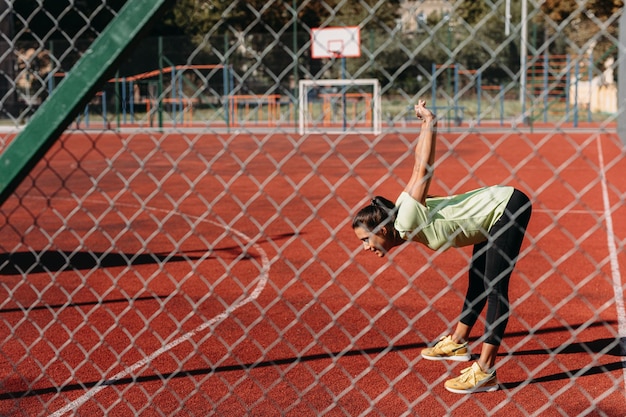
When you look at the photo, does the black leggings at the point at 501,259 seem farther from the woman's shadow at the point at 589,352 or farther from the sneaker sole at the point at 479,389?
the woman's shadow at the point at 589,352

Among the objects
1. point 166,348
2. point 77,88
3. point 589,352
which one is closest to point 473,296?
point 589,352

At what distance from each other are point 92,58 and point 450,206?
7.40ft

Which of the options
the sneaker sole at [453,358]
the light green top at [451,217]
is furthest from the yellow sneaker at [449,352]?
the light green top at [451,217]

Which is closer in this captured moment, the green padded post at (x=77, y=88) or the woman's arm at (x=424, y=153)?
the green padded post at (x=77, y=88)

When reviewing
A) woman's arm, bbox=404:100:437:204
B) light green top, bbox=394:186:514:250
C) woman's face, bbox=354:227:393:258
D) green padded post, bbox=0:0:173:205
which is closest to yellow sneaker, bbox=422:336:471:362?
light green top, bbox=394:186:514:250

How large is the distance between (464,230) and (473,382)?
3.17 ft

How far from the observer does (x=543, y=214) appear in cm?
1097

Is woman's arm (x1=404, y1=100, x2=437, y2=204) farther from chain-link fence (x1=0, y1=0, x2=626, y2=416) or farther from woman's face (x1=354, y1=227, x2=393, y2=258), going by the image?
woman's face (x1=354, y1=227, x2=393, y2=258)

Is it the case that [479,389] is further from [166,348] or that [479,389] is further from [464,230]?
[166,348]

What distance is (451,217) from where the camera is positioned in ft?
14.1

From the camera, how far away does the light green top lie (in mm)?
3982

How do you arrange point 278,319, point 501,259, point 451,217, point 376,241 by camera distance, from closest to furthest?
1. point 376,241
2. point 451,217
3. point 501,259
4. point 278,319

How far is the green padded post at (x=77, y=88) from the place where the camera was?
8.79 feet

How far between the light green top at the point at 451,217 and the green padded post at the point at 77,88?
177 cm
